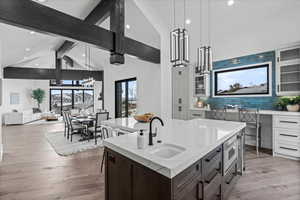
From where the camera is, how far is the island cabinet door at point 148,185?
1.04 m

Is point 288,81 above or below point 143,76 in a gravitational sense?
below

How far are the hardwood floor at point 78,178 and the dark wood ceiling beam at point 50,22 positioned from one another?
2532 mm

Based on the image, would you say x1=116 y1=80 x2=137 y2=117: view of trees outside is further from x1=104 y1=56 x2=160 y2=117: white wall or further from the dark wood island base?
the dark wood island base

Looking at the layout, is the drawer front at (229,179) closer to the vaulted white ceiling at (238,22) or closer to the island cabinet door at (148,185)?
the island cabinet door at (148,185)

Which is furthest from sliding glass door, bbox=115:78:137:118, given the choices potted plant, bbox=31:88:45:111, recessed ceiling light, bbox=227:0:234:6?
potted plant, bbox=31:88:45:111

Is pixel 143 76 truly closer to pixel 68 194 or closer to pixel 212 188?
pixel 68 194

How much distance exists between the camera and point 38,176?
279 cm

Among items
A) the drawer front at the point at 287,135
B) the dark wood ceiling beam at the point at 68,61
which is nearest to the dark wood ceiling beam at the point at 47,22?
the drawer front at the point at 287,135

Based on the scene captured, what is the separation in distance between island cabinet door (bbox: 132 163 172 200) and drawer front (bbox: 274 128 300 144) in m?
3.64

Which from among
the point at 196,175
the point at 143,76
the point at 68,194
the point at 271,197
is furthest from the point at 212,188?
the point at 143,76

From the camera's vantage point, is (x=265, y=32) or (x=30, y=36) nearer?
(x=265, y=32)

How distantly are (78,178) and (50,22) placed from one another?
9.17 ft

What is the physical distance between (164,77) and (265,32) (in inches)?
117

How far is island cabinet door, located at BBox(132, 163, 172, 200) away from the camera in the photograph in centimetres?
104
